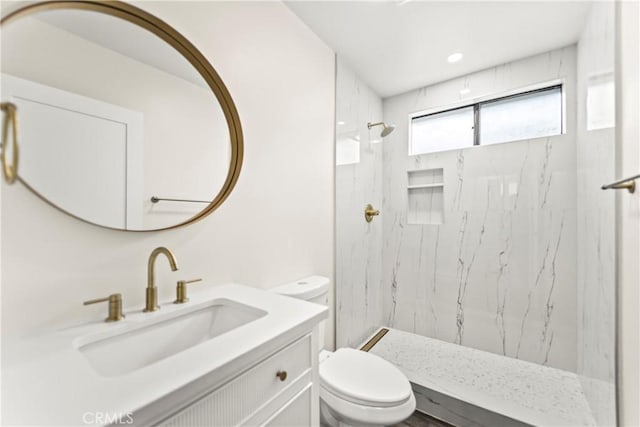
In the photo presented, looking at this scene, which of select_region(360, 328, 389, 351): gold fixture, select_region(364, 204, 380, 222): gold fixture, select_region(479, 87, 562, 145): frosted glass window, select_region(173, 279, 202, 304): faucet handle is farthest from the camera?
select_region(364, 204, 380, 222): gold fixture

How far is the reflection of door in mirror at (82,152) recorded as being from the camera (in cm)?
69

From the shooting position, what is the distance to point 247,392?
0.65 meters

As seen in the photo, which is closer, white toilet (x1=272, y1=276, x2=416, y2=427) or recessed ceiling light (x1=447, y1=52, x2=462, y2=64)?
white toilet (x1=272, y1=276, x2=416, y2=427)

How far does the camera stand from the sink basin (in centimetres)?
70

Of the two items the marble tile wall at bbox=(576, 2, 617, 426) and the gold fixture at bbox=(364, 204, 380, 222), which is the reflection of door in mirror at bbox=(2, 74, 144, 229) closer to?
the gold fixture at bbox=(364, 204, 380, 222)

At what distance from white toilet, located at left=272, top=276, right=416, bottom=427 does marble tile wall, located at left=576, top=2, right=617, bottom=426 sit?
0.90m

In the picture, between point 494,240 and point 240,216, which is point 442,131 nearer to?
point 494,240

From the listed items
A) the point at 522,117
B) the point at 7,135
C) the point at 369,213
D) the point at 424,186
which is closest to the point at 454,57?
the point at 522,117

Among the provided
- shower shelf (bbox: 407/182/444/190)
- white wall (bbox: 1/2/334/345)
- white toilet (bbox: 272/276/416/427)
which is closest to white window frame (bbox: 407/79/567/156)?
shower shelf (bbox: 407/182/444/190)

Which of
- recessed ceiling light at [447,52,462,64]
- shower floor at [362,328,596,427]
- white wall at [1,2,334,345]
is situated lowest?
shower floor at [362,328,596,427]

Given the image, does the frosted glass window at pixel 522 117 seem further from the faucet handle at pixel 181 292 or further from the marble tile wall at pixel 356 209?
the faucet handle at pixel 181 292

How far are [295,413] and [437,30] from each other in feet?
7.02

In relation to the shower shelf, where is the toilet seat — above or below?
below

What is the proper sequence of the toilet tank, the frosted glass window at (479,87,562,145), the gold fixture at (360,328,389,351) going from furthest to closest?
1. the gold fixture at (360,328,389,351)
2. the frosted glass window at (479,87,562,145)
3. the toilet tank
